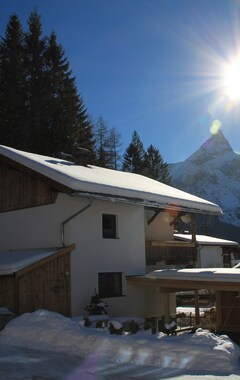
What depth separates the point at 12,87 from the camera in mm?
39062

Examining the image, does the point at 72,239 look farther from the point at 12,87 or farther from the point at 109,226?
the point at 12,87

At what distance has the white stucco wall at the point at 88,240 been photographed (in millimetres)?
16234

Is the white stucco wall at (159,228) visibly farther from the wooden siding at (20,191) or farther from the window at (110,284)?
the wooden siding at (20,191)

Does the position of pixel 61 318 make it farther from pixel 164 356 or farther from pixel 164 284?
pixel 164 284

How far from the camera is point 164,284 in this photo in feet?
54.8

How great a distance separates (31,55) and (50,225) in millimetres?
29540

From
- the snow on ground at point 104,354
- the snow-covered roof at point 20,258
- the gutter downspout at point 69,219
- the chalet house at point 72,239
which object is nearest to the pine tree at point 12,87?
the chalet house at point 72,239

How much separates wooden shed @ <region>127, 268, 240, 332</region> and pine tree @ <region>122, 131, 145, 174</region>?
3836cm

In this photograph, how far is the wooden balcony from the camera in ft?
65.6

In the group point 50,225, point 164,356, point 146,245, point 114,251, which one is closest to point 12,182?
point 50,225

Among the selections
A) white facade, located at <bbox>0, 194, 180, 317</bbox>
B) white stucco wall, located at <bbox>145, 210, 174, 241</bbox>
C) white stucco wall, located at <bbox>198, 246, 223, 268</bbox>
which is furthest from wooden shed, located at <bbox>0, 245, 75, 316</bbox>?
white stucco wall, located at <bbox>198, 246, 223, 268</bbox>

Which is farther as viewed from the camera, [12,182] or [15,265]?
[12,182]

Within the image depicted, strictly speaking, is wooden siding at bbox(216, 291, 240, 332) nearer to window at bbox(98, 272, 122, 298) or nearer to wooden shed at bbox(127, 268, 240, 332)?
wooden shed at bbox(127, 268, 240, 332)

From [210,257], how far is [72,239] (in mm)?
22884
